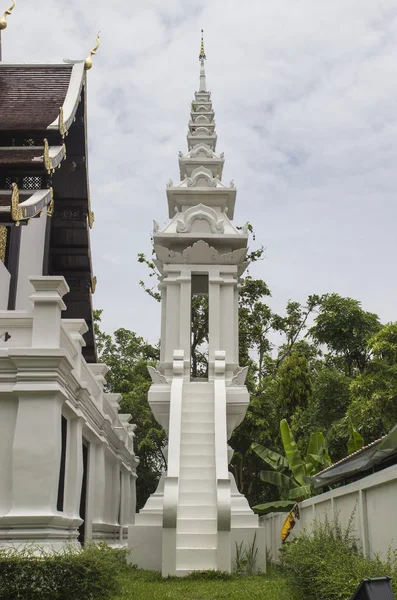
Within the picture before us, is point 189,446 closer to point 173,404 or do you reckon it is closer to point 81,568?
point 173,404

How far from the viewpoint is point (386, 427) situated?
1560cm

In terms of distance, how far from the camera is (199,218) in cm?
1357

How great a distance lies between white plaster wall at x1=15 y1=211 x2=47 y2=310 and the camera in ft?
44.5

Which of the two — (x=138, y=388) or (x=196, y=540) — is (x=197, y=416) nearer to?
(x=196, y=540)

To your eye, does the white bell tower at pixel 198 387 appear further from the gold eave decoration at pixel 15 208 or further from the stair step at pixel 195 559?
the gold eave decoration at pixel 15 208

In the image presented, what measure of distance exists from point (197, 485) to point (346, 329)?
12742 millimetres

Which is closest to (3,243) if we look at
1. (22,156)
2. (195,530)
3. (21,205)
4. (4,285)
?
(4,285)

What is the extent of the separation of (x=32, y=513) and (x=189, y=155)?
9.58m

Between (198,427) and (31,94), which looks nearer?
(198,427)

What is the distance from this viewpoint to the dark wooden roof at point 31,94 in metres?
12.6

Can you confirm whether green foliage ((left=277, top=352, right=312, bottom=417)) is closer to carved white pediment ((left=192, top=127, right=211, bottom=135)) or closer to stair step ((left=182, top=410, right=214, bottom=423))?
carved white pediment ((left=192, top=127, right=211, bottom=135))

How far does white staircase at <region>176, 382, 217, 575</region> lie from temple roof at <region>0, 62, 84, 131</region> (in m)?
5.42

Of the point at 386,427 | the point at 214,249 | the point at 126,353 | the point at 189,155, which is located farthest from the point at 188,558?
the point at 126,353

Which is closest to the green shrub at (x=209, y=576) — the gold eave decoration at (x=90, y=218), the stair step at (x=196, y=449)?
the stair step at (x=196, y=449)
